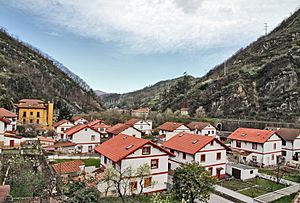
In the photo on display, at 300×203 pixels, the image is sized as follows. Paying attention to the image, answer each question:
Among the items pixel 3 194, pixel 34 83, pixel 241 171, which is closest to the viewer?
pixel 3 194

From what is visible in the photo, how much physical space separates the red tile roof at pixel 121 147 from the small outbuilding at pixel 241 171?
9.18 metres

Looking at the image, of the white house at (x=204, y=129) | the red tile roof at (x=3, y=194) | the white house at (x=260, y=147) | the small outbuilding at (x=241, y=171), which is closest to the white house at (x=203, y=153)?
the small outbuilding at (x=241, y=171)

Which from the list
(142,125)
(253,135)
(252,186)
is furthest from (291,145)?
(142,125)

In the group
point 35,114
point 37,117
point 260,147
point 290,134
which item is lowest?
point 260,147

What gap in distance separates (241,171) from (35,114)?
49060 mm

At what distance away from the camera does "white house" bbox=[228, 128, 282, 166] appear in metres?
34.3

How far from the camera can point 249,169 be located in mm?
28047

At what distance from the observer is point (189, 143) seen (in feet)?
94.9

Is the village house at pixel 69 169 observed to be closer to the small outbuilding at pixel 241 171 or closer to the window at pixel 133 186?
the window at pixel 133 186

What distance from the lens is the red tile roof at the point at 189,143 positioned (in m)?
27.3

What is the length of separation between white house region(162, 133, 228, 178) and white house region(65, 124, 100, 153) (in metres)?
15.2

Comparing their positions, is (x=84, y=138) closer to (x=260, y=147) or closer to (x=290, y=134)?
(x=260, y=147)

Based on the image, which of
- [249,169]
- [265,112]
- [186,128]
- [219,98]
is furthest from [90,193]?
[219,98]

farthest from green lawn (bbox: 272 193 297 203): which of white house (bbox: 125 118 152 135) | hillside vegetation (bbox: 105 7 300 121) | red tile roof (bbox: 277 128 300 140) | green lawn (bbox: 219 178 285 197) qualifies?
hillside vegetation (bbox: 105 7 300 121)
